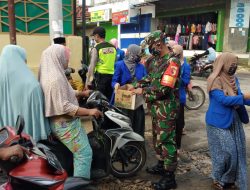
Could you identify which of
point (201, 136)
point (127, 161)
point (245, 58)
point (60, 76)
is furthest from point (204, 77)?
point (60, 76)

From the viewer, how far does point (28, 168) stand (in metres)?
1.86

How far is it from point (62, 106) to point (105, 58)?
2986 mm

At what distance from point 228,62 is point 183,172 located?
163 cm

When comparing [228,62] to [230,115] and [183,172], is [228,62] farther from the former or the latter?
[183,172]

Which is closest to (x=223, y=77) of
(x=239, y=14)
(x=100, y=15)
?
(x=239, y=14)

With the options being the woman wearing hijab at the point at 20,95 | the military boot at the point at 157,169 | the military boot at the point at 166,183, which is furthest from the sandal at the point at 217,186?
the woman wearing hijab at the point at 20,95

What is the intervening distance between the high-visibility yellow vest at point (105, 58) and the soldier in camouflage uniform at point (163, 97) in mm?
2145

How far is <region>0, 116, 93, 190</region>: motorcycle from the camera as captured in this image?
1828mm

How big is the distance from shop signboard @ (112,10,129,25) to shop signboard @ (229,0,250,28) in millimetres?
A: 9112

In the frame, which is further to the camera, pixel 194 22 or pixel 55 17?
pixel 194 22

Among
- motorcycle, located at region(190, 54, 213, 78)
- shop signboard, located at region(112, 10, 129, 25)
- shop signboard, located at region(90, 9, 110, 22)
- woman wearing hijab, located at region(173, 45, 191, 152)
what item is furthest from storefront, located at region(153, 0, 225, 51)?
woman wearing hijab, located at region(173, 45, 191, 152)

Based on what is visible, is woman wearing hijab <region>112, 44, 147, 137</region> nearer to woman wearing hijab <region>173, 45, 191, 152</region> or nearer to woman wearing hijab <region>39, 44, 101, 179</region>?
woman wearing hijab <region>173, 45, 191, 152</region>

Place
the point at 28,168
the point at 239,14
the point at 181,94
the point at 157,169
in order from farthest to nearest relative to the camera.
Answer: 1. the point at 239,14
2. the point at 181,94
3. the point at 157,169
4. the point at 28,168

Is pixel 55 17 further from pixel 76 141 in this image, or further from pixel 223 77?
pixel 223 77
